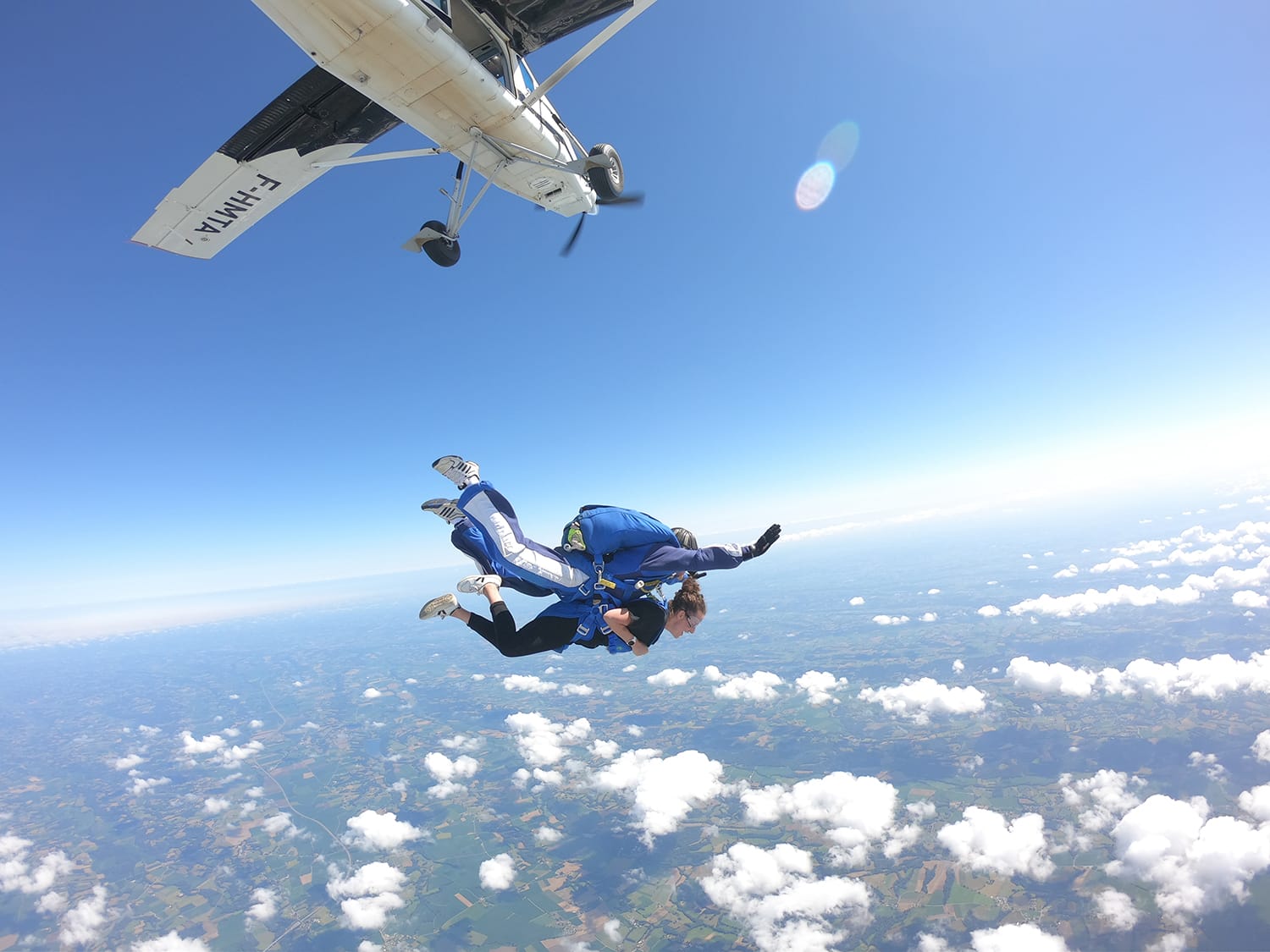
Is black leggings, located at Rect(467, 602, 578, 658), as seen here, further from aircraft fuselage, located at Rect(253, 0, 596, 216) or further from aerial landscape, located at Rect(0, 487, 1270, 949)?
aerial landscape, located at Rect(0, 487, 1270, 949)

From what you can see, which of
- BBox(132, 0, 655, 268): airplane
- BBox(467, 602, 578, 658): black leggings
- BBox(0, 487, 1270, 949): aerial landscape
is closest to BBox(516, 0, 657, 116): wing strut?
BBox(132, 0, 655, 268): airplane

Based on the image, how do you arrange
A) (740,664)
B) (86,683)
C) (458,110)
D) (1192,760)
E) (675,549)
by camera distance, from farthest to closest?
1. (86,683)
2. (740,664)
3. (1192,760)
4. (458,110)
5. (675,549)

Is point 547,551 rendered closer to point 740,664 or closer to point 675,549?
point 675,549

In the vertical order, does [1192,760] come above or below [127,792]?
below

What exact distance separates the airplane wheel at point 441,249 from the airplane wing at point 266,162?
7.49 ft

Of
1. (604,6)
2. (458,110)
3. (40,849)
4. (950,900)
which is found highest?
(604,6)

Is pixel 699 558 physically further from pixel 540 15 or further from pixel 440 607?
pixel 540 15

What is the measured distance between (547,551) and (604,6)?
7772 mm

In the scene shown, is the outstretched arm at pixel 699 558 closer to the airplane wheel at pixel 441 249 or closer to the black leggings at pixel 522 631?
the black leggings at pixel 522 631

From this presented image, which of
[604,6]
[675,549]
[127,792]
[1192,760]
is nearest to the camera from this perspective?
[675,549]

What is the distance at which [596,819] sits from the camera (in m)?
59.0

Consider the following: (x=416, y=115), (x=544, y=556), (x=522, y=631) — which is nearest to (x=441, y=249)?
(x=416, y=115)

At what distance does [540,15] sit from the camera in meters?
6.81

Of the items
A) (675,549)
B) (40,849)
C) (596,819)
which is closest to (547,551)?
(675,549)
